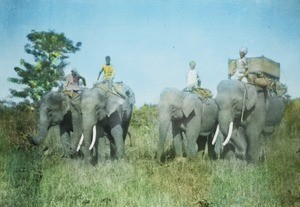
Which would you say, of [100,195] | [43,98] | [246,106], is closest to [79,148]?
[43,98]

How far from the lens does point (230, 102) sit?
4.22 meters

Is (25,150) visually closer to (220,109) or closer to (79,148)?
(79,148)

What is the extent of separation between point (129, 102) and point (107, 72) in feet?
1.87

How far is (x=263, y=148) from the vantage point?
4.21m

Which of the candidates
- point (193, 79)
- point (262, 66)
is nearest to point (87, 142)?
point (193, 79)

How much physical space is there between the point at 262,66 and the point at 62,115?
5.65 feet

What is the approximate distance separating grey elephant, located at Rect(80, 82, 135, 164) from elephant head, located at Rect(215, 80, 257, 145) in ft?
2.73

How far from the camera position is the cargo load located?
3992 millimetres

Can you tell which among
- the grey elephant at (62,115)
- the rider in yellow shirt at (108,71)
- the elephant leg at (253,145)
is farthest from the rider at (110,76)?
the elephant leg at (253,145)

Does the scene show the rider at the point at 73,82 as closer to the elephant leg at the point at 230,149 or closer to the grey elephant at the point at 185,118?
the grey elephant at the point at 185,118

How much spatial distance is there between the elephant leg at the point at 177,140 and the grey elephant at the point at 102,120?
426 mm

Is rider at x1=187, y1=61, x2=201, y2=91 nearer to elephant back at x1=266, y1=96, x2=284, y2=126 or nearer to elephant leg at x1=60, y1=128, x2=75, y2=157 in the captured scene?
elephant back at x1=266, y1=96, x2=284, y2=126

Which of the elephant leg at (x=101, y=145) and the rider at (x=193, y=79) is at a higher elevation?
the rider at (x=193, y=79)

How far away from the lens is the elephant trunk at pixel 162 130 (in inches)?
164
